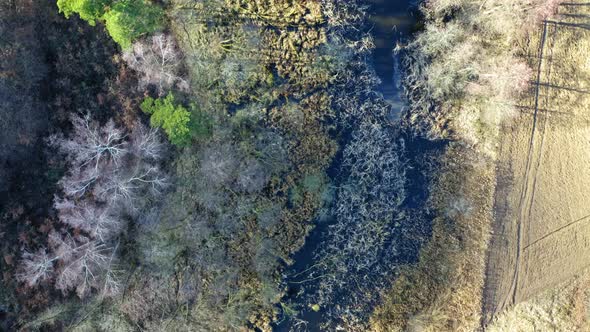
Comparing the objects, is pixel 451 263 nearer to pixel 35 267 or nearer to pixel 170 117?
pixel 170 117

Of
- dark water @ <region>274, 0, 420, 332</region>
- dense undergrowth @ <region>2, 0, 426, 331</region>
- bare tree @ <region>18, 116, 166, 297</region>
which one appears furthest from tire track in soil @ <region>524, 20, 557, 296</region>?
bare tree @ <region>18, 116, 166, 297</region>

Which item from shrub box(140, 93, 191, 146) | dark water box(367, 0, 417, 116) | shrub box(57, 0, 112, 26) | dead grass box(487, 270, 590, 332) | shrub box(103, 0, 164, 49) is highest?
shrub box(57, 0, 112, 26)

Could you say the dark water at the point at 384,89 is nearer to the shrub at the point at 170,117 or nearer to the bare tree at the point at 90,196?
the shrub at the point at 170,117

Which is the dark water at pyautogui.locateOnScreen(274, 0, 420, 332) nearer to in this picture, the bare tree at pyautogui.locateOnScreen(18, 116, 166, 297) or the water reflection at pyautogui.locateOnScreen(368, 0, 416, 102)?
the water reflection at pyautogui.locateOnScreen(368, 0, 416, 102)

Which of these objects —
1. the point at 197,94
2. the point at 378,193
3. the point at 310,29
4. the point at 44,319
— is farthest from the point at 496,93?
the point at 44,319

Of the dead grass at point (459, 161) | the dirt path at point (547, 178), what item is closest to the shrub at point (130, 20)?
the dead grass at point (459, 161)

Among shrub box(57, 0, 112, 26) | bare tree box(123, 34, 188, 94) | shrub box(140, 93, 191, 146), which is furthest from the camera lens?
bare tree box(123, 34, 188, 94)

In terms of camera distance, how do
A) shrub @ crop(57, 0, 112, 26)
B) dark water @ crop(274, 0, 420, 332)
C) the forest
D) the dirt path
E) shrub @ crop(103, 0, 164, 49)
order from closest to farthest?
shrub @ crop(57, 0, 112, 26) < shrub @ crop(103, 0, 164, 49) < the forest < the dirt path < dark water @ crop(274, 0, 420, 332)
